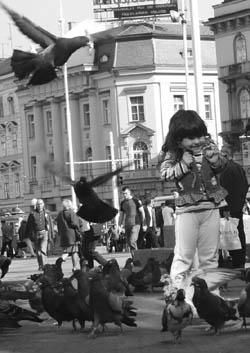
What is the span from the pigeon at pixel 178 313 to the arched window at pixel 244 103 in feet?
232

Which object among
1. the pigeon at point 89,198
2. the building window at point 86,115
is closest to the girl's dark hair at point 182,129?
the pigeon at point 89,198

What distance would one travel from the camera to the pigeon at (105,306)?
1002cm

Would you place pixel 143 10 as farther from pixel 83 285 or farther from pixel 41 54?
pixel 41 54

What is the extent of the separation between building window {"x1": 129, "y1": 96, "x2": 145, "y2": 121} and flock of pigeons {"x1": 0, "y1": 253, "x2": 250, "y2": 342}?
81673 millimetres

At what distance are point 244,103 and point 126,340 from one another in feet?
233

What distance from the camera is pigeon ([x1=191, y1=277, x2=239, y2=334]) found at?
9.61m

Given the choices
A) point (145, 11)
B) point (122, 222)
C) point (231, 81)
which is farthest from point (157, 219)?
point (145, 11)

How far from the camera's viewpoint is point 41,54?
9.09 m

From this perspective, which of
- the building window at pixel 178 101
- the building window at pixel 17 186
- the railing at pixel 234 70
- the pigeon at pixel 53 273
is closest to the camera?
the pigeon at pixel 53 273

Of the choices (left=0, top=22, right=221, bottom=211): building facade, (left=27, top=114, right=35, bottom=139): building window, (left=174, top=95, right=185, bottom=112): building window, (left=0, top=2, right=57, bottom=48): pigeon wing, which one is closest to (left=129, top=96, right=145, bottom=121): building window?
(left=0, top=22, right=221, bottom=211): building facade

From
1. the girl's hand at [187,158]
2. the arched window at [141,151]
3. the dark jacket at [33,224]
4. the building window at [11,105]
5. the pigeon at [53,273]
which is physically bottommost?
→ the pigeon at [53,273]

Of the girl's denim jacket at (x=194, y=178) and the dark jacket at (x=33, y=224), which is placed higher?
the girl's denim jacket at (x=194, y=178)

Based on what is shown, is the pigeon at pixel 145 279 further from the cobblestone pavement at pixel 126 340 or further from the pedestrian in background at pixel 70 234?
the pedestrian in background at pixel 70 234

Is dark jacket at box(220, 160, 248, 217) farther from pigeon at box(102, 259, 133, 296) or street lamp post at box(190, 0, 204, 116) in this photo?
street lamp post at box(190, 0, 204, 116)
